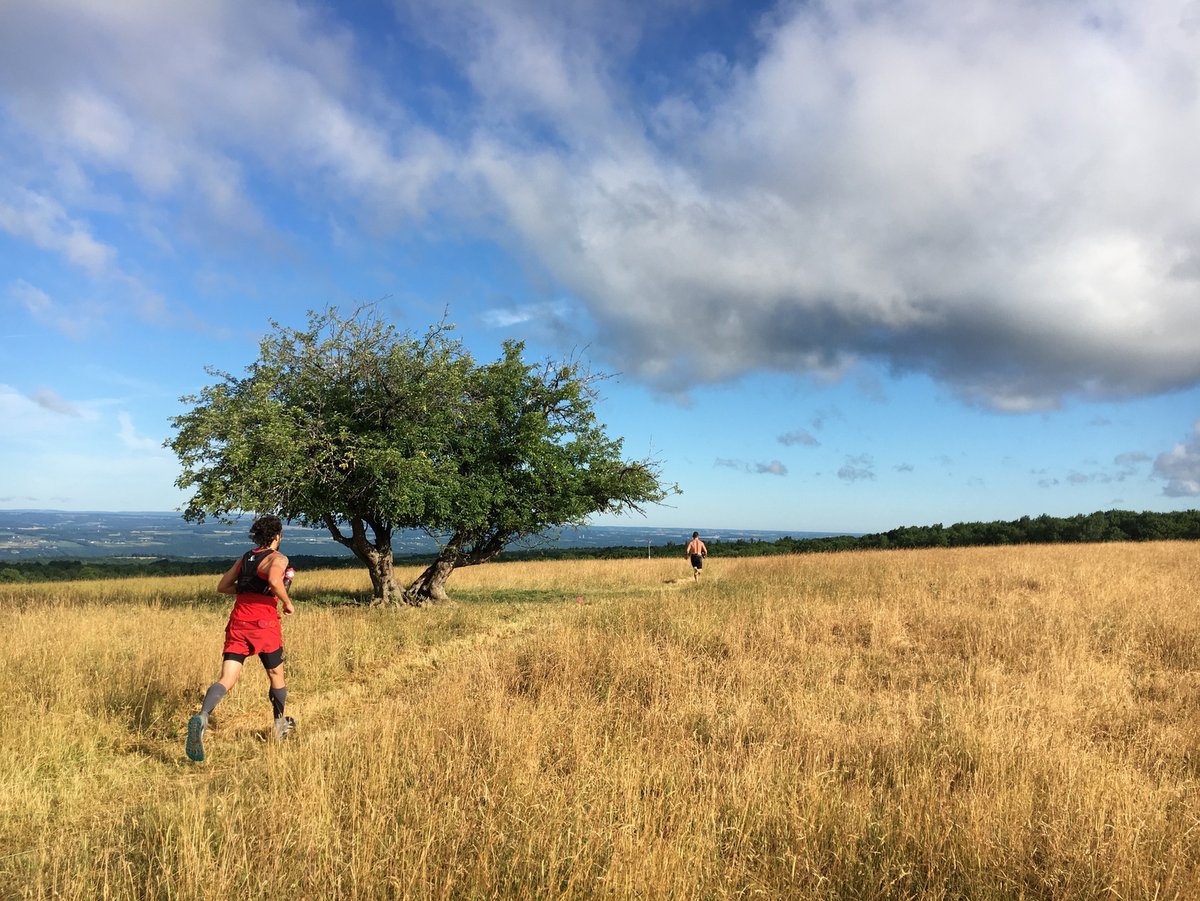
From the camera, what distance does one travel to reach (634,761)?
18.8ft

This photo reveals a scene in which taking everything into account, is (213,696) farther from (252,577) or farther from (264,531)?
(264,531)

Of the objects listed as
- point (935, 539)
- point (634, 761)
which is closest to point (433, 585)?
point (634, 761)

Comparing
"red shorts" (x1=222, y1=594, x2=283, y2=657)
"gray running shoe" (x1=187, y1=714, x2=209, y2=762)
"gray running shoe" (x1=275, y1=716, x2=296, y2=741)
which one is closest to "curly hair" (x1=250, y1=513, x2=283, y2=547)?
"red shorts" (x1=222, y1=594, x2=283, y2=657)

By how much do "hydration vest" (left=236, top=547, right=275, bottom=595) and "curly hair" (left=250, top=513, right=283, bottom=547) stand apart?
4.5 inches

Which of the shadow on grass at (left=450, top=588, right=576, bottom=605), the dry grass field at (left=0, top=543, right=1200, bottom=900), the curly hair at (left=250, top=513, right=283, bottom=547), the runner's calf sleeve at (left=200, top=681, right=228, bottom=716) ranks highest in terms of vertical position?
the curly hair at (left=250, top=513, right=283, bottom=547)

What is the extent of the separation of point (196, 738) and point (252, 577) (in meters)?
1.68

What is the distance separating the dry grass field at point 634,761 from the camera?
4.01 m

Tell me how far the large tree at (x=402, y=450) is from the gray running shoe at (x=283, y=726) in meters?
9.60

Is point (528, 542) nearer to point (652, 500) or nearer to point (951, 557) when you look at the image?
point (652, 500)

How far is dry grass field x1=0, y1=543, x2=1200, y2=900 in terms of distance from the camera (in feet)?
13.2

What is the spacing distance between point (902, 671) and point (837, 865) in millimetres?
6038

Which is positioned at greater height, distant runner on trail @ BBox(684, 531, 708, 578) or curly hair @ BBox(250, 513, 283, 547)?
curly hair @ BBox(250, 513, 283, 547)

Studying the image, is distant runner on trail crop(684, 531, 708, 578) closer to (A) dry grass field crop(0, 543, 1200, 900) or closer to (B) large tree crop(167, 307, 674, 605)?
(B) large tree crop(167, 307, 674, 605)

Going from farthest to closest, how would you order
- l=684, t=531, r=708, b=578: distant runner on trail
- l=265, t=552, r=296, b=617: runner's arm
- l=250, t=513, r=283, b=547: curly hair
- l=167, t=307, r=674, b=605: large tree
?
l=684, t=531, r=708, b=578: distant runner on trail < l=167, t=307, r=674, b=605: large tree < l=250, t=513, r=283, b=547: curly hair < l=265, t=552, r=296, b=617: runner's arm
